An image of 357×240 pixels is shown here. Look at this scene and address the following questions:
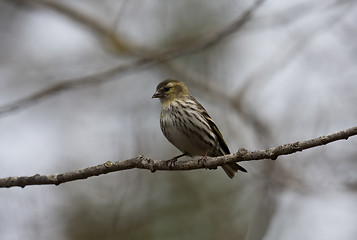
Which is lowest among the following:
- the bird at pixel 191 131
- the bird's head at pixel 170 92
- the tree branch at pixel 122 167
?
the tree branch at pixel 122 167

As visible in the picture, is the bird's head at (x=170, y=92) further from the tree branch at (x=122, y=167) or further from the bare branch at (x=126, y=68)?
the tree branch at (x=122, y=167)

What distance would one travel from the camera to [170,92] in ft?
24.0

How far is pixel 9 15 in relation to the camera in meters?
13.6

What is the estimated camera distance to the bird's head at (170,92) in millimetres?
7152

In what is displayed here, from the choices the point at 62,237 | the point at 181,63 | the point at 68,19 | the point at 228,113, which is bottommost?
the point at 62,237

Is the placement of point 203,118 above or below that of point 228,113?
below

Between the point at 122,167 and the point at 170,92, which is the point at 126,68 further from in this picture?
the point at 122,167

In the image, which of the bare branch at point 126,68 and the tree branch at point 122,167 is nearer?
the tree branch at point 122,167

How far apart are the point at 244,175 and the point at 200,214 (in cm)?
129

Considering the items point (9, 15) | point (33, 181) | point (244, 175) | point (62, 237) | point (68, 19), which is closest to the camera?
point (33, 181)

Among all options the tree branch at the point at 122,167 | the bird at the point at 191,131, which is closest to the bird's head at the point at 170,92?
the bird at the point at 191,131

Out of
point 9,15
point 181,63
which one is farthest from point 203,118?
point 9,15

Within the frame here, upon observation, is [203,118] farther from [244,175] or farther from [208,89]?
[208,89]

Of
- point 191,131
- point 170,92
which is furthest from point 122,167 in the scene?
point 170,92
